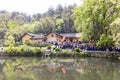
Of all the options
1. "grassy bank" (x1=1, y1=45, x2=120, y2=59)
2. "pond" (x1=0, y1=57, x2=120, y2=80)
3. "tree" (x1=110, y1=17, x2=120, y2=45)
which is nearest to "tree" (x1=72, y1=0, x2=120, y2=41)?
"grassy bank" (x1=1, y1=45, x2=120, y2=59)

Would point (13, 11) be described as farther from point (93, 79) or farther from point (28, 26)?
point (93, 79)

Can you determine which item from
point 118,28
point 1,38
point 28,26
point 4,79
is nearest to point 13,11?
point 28,26

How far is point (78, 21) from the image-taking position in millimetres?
35094

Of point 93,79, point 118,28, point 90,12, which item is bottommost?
point 93,79

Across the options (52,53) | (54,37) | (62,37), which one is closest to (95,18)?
(52,53)

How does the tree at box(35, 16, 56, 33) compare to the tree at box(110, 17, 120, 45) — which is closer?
the tree at box(110, 17, 120, 45)

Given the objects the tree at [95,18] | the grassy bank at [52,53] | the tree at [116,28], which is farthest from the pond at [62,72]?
the tree at [95,18]

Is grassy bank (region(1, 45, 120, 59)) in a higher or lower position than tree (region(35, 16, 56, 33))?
lower

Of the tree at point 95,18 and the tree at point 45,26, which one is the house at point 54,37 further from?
the tree at point 95,18

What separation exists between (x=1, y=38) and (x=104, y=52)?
33582 millimetres

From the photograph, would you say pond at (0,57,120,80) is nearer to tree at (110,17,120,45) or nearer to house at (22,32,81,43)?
tree at (110,17,120,45)

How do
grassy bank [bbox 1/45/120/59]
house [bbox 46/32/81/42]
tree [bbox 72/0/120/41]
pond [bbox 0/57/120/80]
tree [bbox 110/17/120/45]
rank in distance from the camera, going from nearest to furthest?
1. pond [bbox 0/57/120/80]
2. tree [bbox 110/17/120/45]
3. grassy bank [bbox 1/45/120/59]
4. tree [bbox 72/0/120/41]
5. house [bbox 46/32/81/42]

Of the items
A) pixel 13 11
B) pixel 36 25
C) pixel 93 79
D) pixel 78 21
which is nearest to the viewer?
pixel 93 79

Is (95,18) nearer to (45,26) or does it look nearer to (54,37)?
(54,37)
